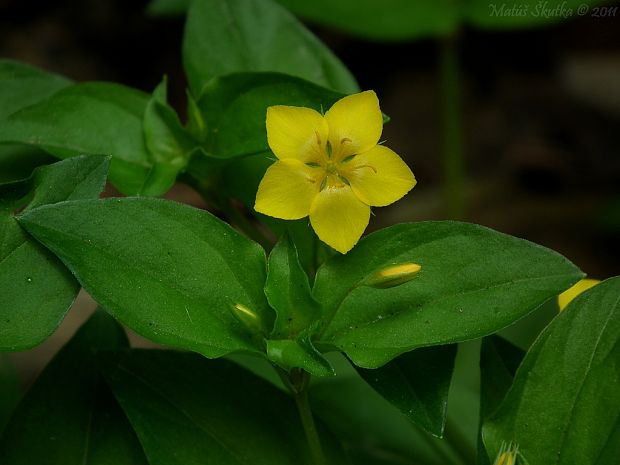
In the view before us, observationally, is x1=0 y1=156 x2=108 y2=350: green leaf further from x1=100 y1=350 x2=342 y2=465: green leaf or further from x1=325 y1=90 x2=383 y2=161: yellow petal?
x1=325 y1=90 x2=383 y2=161: yellow petal

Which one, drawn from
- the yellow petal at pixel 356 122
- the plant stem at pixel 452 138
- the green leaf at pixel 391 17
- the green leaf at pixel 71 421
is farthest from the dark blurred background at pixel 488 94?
the yellow petal at pixel 356 122

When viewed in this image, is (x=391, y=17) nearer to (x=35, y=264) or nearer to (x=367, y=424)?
(x=367, y=424)

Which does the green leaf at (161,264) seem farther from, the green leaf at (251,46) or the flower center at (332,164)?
the green leaf at (251,46)

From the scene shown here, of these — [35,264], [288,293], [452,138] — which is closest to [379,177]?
[288,293]

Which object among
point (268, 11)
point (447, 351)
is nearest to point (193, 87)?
point (268, 11)

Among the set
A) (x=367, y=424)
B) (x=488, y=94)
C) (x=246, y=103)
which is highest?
(x=246, y=103)

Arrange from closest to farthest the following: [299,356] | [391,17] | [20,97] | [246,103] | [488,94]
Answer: [299,356] < [246,103] < [20,97] < [391,17] < [488,94]

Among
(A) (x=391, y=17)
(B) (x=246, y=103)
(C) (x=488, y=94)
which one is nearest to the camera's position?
(B) (x=246, y=103)
